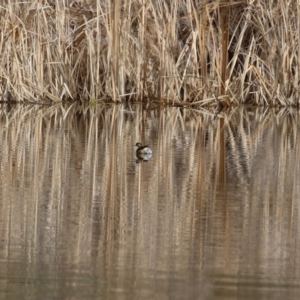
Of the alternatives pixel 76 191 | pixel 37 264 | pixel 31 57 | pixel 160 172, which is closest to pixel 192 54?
pixel 31 57

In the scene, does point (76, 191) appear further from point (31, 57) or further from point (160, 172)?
point (31, 57)

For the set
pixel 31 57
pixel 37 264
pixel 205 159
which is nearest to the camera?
pixel 37 264

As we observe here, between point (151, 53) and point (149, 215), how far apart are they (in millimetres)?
6818

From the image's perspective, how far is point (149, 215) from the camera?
15.8ft

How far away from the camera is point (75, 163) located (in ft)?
21.6

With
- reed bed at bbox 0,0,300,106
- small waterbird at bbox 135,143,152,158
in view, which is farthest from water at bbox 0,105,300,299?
reed bed at bbox 0,0,300,106

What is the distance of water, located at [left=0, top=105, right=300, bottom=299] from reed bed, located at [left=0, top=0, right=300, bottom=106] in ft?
8.10

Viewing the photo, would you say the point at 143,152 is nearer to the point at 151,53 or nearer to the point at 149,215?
the point at 149,215

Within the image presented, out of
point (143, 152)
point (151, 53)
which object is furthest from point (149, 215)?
point (151, 53)

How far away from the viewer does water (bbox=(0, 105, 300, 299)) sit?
11.9ft

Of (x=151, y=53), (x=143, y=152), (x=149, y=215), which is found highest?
(x=151, y=53)

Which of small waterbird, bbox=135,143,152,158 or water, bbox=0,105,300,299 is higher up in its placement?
small waterbird, bbox=135,143,152,158

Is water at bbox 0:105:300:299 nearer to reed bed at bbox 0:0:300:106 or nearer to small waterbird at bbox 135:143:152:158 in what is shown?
small waterbird at bbox 135:143:152:158

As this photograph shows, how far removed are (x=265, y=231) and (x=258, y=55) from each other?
7.42 metres
